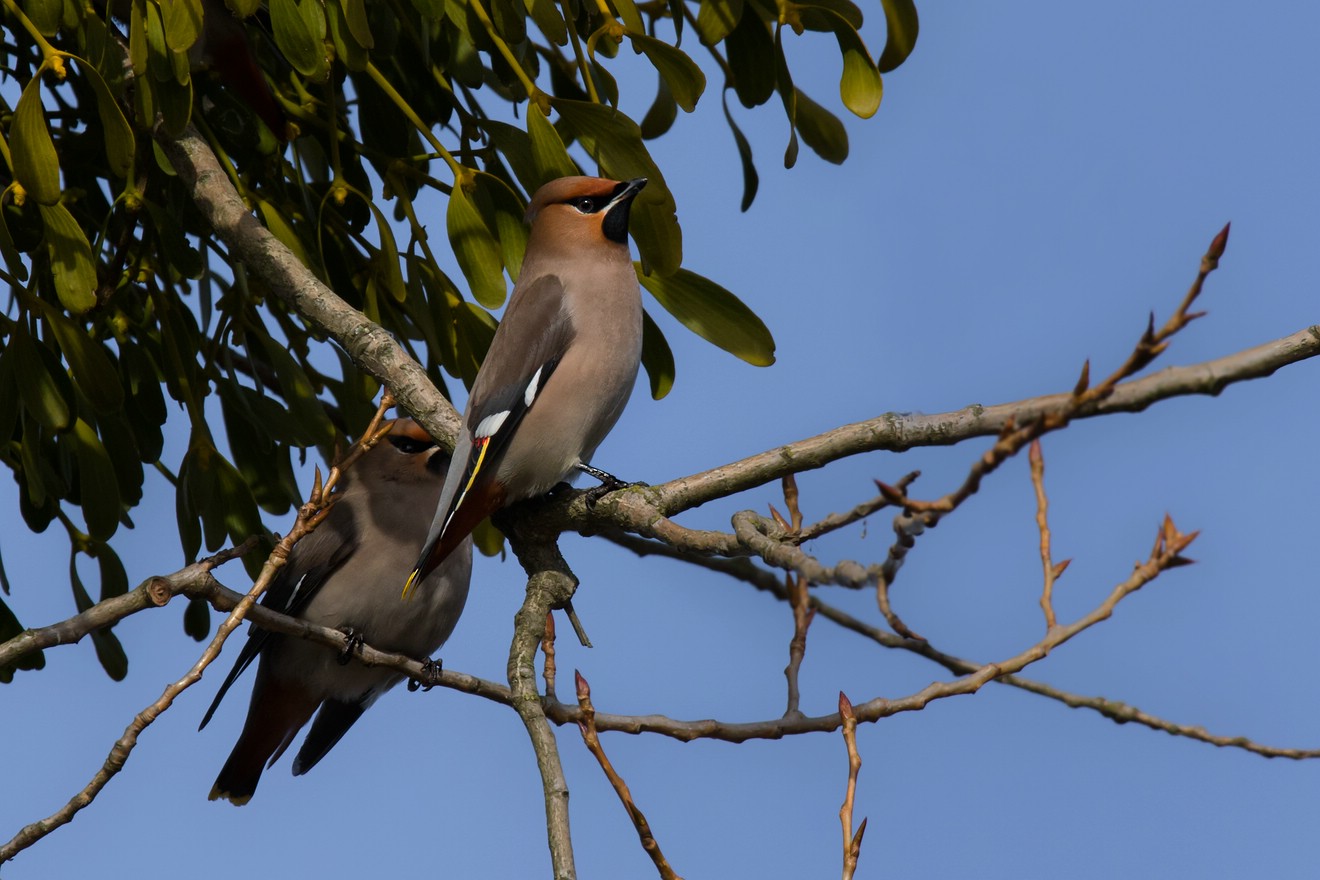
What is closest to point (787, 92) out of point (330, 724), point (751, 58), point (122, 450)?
point (751, 58)

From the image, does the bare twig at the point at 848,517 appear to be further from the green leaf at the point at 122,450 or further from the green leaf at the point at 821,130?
the green leaf at the point at 122,450

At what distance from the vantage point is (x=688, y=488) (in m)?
1.73

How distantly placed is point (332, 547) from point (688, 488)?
1.36 meters

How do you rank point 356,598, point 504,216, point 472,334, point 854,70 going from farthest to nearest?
point 356,598 < point 472,334 < point 504,216 < point 854,70

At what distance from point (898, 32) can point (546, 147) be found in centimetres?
51

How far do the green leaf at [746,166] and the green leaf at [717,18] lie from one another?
266 mm

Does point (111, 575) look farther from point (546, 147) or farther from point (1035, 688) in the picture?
point (1035, 688)

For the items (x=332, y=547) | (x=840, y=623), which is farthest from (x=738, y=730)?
(x=332, y=547)

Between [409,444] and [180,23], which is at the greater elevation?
[409,444]

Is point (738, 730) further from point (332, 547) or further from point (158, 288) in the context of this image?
point (332, 547)

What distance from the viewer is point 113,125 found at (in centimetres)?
182

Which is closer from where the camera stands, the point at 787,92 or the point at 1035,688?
the point at 1035,688

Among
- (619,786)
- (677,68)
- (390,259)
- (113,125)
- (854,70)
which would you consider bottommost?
(619,786)

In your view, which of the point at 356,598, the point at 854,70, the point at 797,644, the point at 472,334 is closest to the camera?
the point at 797,644
